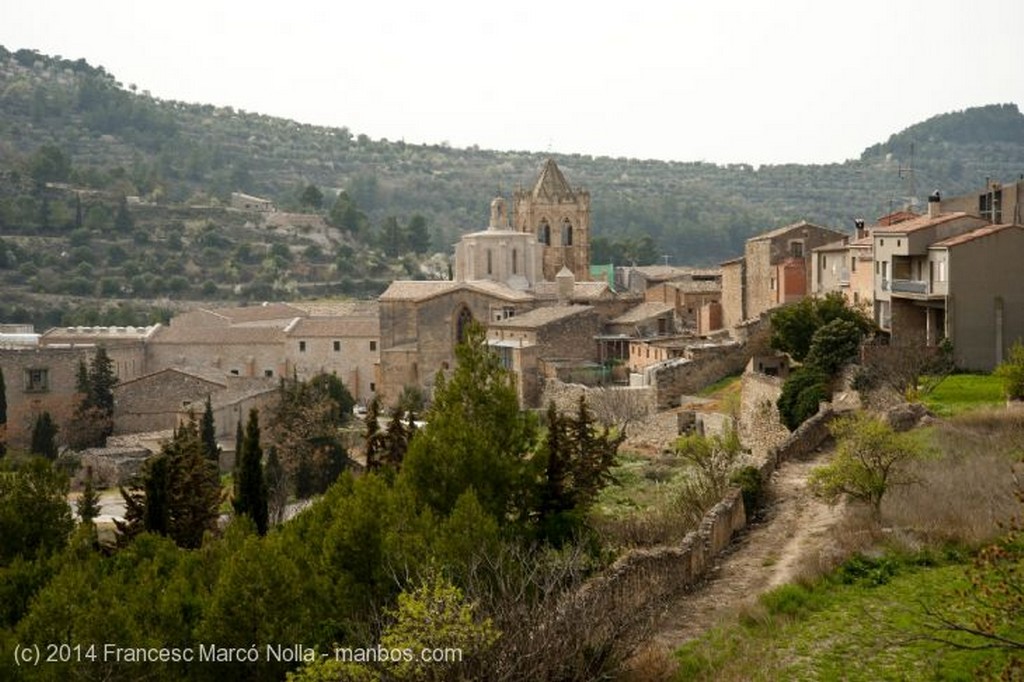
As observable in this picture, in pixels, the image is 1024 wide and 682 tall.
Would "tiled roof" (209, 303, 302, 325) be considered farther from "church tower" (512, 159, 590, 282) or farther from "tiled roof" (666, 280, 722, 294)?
"tiled roof" (666, 280, 722, 294)

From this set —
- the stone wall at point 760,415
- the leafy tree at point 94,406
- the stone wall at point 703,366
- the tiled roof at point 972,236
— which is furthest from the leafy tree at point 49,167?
the tiled roof at point 972,236

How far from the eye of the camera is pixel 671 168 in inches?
5965

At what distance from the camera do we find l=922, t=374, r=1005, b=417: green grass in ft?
74.9

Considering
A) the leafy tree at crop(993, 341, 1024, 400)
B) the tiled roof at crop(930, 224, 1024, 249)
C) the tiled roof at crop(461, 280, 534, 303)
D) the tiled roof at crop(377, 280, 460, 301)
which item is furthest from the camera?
the tiled roof at crop(377, 280, 460, 301)

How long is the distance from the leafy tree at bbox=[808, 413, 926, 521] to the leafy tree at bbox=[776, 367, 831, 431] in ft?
27.2

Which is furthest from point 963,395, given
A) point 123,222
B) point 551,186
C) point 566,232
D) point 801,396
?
point 123,222

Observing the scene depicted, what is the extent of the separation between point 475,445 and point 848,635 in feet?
19.8

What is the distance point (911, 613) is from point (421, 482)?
6.59 metres

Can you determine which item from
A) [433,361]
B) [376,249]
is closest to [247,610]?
[433,361]

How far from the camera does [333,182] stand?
12575 cm

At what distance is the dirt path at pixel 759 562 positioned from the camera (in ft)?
44.5

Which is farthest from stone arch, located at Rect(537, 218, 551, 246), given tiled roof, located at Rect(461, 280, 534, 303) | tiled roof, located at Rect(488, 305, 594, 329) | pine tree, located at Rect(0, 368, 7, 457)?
pine tree, located at Rect(0, 368, 7, 457)

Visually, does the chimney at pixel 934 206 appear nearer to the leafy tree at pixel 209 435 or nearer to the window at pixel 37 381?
the leafy tree at pixel 209 435

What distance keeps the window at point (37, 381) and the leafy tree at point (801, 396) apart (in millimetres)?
26006
